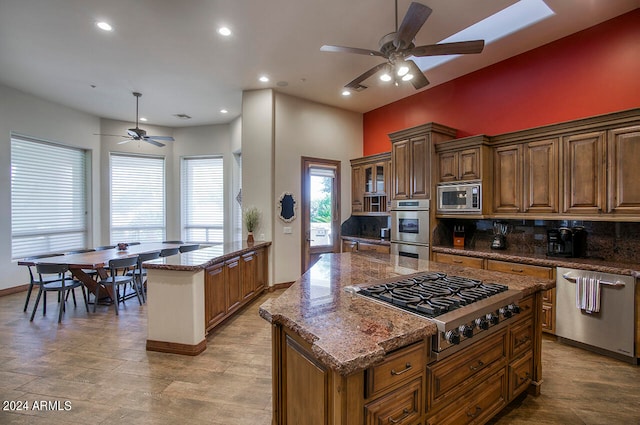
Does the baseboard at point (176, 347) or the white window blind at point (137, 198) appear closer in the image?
the baseboard at point (176, 347)

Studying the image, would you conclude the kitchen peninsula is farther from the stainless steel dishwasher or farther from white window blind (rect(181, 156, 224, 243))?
white window blind (rect(181, 156, 224, 243))

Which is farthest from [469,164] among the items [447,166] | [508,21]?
[508,21]

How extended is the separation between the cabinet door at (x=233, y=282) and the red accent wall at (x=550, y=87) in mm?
4086

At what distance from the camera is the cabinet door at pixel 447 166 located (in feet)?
14.0

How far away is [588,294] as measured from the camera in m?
2.89

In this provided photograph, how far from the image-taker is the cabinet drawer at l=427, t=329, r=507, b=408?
151 cm

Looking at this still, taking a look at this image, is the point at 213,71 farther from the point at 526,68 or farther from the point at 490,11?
the point at 526,68

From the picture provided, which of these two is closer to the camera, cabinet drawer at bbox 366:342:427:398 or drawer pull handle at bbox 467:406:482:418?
cabinet drawer at bbox 366:342:427:398

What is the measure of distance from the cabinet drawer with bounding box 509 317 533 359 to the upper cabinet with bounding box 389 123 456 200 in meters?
2.52

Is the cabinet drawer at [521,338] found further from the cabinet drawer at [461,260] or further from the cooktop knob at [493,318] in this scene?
the cabinet drawer at [461,260]

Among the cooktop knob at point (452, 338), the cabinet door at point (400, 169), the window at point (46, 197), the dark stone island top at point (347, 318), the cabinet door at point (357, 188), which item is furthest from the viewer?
the cabinet door at point (357, 188)

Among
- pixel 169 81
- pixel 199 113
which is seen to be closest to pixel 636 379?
pixel 169 81

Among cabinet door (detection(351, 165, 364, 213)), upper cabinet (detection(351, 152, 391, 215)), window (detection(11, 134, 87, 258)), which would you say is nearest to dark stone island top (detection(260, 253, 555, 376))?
upper cabinet (detection(351, 152, 391, 215))

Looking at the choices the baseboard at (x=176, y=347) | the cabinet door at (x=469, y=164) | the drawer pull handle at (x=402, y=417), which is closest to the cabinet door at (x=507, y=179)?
the cabinet door at (x=469, y=164)
